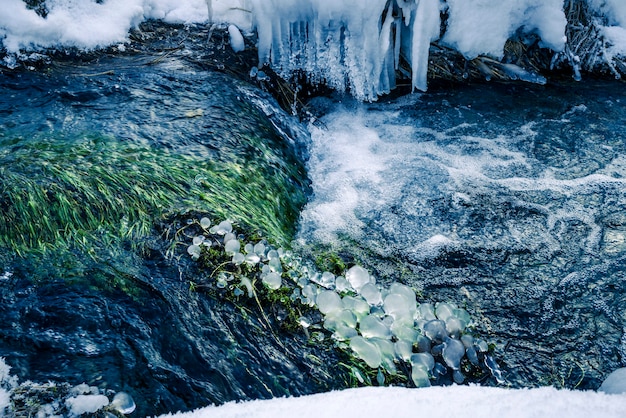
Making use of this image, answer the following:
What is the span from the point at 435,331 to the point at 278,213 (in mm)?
1408

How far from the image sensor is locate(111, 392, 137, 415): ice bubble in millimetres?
1655

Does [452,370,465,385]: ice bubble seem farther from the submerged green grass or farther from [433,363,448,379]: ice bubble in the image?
the submerged green grass

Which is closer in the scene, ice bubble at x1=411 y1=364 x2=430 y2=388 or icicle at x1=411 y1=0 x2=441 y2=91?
ice bubble at x1=411 y1=364 x2=430 y2=388

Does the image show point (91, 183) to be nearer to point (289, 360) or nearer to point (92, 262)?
point (92, 262)

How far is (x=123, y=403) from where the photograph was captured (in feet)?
5.49

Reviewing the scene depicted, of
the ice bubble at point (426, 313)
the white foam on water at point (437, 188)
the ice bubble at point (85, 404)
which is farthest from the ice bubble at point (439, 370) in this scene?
the ice bubble at point (85, 404)

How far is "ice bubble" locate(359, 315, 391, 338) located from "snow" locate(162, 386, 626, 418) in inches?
22.8

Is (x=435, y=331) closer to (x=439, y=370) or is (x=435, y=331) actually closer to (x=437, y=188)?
(x=439, y=370)

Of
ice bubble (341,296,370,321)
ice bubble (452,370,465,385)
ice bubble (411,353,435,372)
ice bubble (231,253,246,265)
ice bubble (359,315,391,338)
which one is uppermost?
ice bubble (231,253,246,265)

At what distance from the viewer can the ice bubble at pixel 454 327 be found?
7.63ft

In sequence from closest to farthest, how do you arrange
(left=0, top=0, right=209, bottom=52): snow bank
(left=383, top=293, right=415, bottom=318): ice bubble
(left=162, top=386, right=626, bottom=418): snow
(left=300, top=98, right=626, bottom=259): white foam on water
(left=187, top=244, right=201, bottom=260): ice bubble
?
(left=162, top=386, right=626, bottom=418): snow, (left=383, top=293, right=415, bottom=318): ice bubble, (left=187, top=244, right=201, bottom=260): ice bubble, (left=300, top=98, right=626, bottom=259): white foam on water, (left=0, top=0, right=209, bottom=52): snow bank

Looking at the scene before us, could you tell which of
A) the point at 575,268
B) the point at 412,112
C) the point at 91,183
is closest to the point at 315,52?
the point at 412,112

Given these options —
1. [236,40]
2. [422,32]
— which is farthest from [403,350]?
[236,40]

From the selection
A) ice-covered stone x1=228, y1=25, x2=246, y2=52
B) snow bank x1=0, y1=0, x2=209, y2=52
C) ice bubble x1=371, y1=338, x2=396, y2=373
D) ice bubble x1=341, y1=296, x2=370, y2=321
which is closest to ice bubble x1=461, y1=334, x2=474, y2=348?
ice bubble x1=371, y1=338, x2=396, y2=373
